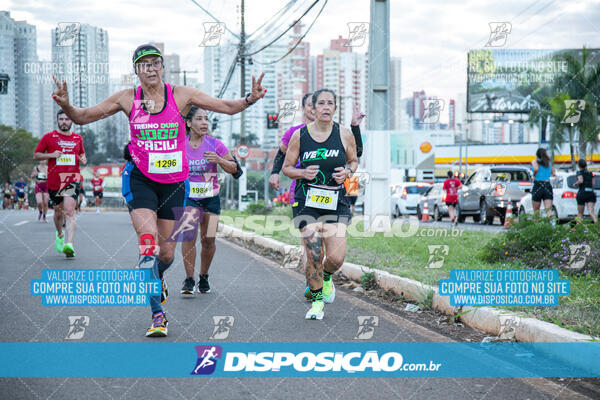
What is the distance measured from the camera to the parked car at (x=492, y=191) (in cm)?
2120

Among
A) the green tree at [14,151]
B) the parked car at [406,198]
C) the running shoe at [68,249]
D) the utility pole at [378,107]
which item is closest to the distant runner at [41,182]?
the running shoe at [68,249]

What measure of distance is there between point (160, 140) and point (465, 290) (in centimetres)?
310

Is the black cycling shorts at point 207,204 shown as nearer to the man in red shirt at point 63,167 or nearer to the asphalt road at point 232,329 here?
the asphalt road at point 232,329

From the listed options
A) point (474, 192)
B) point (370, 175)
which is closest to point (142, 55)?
point (370, 175)

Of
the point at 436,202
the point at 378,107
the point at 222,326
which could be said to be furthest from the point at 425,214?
the point at 222,326

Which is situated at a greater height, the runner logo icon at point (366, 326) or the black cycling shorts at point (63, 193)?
the black cycling shorts at point (63, 193)

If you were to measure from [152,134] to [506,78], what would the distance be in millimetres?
41725

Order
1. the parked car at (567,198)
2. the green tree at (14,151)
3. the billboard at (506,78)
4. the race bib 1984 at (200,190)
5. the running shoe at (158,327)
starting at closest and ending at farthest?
the running shoe at (158,327) < the race bib 1984 at (200,190) < the parked car at (567,198) < the billboard at (506,78) < the green tree at (14,151)

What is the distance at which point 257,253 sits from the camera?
12.3 m

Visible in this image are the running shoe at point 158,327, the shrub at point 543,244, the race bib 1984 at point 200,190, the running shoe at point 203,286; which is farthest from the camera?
the shrub at point 543,244

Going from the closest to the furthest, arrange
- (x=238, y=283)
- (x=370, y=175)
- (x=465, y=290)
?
(x=465, y=290), (x=238, y=283), (x=370, y=175)

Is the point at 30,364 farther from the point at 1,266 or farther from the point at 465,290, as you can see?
the point at 1,266

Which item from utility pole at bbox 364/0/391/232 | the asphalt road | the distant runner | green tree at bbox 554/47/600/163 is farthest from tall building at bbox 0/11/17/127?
green tree at bbox 554/47/600/163

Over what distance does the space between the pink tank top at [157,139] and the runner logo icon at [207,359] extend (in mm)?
1342
